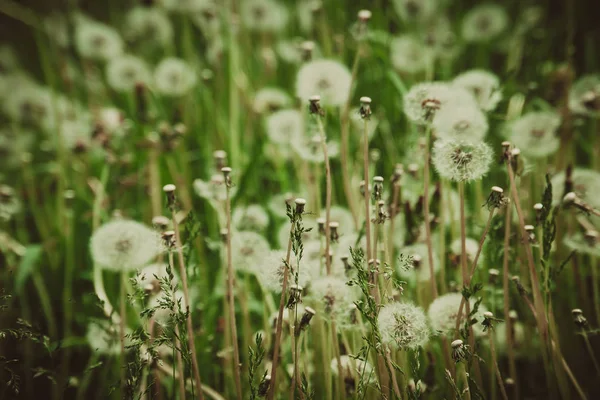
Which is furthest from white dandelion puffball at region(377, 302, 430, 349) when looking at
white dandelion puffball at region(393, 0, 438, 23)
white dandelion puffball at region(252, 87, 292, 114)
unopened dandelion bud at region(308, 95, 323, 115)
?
white dandelion puffball at region(393, 0, 438, 23)

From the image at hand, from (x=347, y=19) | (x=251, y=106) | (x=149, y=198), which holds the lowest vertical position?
(x=149, y=198)

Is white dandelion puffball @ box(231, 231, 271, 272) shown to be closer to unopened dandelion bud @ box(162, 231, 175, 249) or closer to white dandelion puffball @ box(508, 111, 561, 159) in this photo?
unopened dandelion bud @ box(162, 231, 175, 249)

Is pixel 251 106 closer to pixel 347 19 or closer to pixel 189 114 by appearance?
pixel 189 114

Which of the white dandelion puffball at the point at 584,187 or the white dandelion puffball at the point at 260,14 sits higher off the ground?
the white dandelion puffball at the point at 260,14

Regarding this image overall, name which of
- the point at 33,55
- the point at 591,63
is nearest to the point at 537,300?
the point at 591,63

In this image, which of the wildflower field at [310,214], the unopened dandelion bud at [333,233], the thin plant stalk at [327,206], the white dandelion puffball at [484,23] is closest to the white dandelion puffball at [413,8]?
the wildflower field at [310,214]

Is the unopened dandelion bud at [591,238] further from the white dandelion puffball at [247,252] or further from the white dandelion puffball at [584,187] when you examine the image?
the white dandelion puffball at [247,252]

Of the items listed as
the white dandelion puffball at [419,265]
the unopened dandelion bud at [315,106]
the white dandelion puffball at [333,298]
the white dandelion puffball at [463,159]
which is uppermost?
the unopened dandelion bud at [315,106]

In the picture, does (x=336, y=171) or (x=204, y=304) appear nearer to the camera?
(x=204, y=304)
